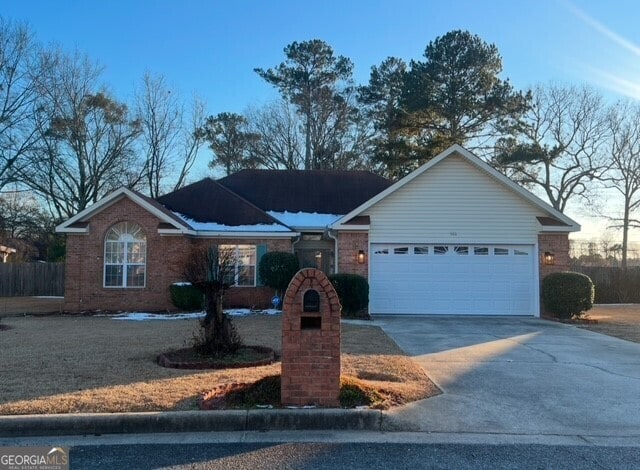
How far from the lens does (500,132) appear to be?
32.2m

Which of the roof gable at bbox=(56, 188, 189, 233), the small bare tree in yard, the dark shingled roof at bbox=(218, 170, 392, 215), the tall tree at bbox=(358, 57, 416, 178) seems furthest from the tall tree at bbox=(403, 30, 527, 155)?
the small bare tree in yard

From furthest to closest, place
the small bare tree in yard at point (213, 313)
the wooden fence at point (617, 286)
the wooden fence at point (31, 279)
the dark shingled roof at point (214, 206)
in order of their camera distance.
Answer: the wooden fence at point (31, 279)
the wooden fence at point (617, 286)
the dark shingled roof at point (214, 206)
the small bare tree in yard at point (213, 313)

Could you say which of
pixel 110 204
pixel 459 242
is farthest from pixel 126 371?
pixel 459 242

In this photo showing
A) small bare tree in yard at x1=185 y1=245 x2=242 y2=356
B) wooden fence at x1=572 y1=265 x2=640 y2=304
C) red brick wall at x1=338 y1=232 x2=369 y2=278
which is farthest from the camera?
wooden fence at x1=572 y1=265 x2=640 y2=304

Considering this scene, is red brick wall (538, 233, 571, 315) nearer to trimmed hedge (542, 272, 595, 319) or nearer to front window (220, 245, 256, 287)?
trimmed hedge (542, 272, 595, 319)

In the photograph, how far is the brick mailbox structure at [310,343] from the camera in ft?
19.7

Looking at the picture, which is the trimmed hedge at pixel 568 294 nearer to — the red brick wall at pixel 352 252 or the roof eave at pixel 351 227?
the red brick wall at pixel 352 252

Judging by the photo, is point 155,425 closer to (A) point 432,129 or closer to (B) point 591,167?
(A) point 432,129

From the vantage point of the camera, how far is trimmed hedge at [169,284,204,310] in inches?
707

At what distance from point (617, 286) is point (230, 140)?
2505 cm

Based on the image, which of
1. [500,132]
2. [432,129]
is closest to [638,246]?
[500,132]

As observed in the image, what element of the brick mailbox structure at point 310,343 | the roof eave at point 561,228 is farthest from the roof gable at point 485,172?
the brick mailbox structure at point 310,343

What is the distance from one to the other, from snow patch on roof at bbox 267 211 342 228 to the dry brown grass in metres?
8.07

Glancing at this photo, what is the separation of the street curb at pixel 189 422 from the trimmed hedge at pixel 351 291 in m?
10.7
